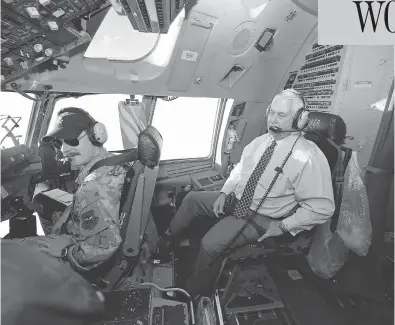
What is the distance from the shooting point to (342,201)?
1990 mm

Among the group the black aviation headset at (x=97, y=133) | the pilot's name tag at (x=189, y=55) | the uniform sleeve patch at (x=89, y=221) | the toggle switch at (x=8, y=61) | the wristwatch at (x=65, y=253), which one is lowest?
the wristwatch at (x=65, y=253)

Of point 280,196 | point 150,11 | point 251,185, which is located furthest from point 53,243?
point 150,11

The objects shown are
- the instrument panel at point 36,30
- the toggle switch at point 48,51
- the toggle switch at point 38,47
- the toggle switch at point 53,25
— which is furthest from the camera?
the toggle switch at point 48,51

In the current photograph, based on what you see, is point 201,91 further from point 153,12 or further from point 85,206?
point 85,206

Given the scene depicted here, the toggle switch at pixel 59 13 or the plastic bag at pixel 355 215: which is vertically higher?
the toggle switch at pixel 59 13

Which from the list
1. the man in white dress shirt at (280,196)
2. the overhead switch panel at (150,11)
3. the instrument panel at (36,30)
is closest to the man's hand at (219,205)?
the man in white dress shirt at (280,196)

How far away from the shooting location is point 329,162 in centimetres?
191

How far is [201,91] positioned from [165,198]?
5.10 ft

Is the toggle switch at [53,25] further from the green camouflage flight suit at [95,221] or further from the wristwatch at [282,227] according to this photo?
the wristwatch at [282,227]

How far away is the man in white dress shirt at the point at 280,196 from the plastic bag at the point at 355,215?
0.33 m

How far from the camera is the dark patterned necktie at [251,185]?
190 centimetres

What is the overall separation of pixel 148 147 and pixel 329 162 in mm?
1302

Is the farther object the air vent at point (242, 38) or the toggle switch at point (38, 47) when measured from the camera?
the air vent at point (242, 38)

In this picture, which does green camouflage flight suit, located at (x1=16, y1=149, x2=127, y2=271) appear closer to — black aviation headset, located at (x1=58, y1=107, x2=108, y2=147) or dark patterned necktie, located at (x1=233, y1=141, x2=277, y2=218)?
black aviation headset, located at (x1=58, y1=107, x2=108, y2=147)
